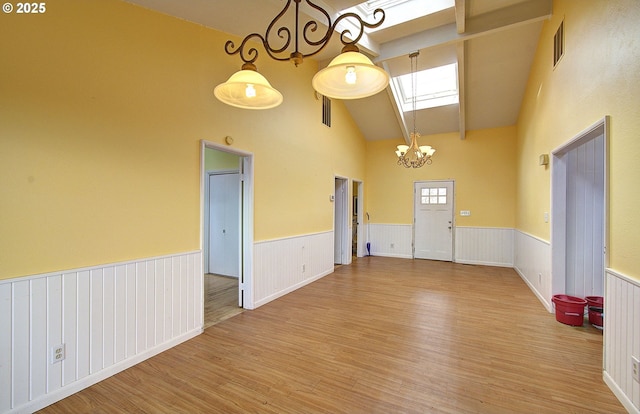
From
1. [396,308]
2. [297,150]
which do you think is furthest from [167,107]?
[396,308]

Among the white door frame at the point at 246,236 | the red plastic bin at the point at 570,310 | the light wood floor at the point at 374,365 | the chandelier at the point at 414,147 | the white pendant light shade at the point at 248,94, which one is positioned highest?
the chandelier at the point at 414,147

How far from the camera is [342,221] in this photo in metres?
6.80

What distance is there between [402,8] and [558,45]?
204cm

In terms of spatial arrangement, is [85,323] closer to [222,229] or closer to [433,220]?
[222,229]

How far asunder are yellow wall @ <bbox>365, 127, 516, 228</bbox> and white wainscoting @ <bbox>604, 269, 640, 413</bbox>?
16.1 feet

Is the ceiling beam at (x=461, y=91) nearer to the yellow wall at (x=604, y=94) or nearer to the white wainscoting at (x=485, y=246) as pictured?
the yellow wall at (x=604, y=94)

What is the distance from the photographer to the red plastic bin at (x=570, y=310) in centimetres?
327

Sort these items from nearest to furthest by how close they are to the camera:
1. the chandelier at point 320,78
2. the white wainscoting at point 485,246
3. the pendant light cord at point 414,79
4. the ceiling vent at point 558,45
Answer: the chandelier at point 320,78, the ceiling vent at point 558,45, the pendant light cord at point 414,79, the white wainscoting at point 485,246

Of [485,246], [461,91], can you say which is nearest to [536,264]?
[485,246]

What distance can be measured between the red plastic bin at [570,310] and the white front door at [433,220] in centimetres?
382

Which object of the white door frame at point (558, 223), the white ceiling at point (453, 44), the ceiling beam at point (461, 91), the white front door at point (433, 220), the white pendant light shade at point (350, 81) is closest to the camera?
the white pendant light shade at point (350, 81)

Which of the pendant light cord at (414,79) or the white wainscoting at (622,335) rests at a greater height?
the pendant light cord at (414,79)

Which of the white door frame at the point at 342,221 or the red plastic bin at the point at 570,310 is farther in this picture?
the white door frame at the point at 342,221

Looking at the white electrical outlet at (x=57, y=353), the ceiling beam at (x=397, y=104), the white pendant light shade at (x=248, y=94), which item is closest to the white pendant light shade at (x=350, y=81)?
the white pendant light shade at (x=248, y=94)
